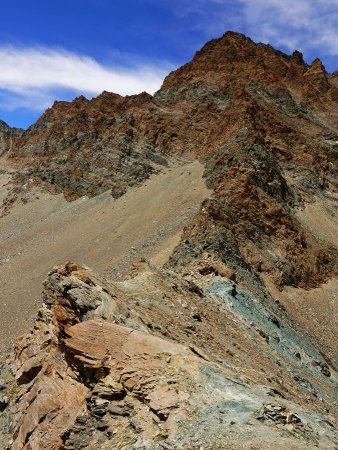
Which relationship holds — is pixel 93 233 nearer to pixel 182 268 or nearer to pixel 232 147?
pixel 232 147

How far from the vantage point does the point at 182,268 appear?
2334cm

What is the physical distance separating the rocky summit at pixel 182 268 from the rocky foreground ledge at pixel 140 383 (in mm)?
42

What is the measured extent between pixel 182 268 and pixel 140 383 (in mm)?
14426

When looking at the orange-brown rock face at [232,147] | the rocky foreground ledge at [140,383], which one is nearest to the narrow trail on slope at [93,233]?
the orange-brown rock face at [232,147]

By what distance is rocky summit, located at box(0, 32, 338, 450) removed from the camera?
8.85 metres

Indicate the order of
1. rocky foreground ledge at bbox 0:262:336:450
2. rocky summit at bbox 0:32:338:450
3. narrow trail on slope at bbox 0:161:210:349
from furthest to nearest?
1. narrow trail on slope at bbox 0:161:210:349
2. rocky summit at bbox 0:32:338:450
3. rocky foreground ledge at bbox 0:262:336:450

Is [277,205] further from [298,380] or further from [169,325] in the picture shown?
[169,325]

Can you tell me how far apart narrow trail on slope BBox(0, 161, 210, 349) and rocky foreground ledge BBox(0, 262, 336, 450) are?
11.9 meters

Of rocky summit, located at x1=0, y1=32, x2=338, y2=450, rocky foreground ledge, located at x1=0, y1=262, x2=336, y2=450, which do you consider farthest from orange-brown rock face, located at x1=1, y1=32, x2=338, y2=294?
rocky foreground ledge, located at x1=0, y1=262, x2=336, y2=450

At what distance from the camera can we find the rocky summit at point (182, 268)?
8852 millimetres

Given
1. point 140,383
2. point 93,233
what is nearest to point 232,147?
point 93,233

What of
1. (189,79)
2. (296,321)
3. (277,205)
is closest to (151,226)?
(277,205)

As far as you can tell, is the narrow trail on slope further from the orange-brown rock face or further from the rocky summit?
the orange-brown rock face

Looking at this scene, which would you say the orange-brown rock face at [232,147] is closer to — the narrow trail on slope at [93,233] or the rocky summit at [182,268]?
the rocky summit at [182,268]
